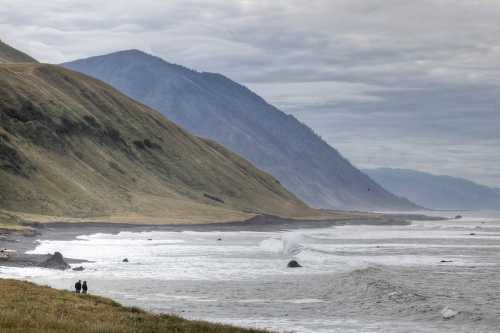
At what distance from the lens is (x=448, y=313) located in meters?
52.2

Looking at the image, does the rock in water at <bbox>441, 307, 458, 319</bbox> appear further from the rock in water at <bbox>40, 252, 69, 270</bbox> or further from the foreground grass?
the rock in water at <bbox>40, 252, 69, 270</bbox>

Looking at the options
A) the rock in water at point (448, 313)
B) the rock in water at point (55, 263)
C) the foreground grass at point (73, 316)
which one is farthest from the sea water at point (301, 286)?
the foreground grass at point (73, 316)

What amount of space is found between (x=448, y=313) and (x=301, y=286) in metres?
19.8

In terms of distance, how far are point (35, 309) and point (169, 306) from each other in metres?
16.9

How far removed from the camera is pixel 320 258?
349 ft

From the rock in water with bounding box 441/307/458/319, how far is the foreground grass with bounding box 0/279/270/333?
57.2 ft

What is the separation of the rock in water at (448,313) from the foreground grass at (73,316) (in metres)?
17.4

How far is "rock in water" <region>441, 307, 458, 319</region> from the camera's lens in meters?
51.8

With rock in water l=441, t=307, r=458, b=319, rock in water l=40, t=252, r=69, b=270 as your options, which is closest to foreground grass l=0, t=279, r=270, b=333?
rock in water l=441, t=307, r=458, b=319

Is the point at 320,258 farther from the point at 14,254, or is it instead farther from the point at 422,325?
the point at 422,325

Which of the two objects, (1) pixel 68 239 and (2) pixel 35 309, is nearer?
(2) pixel 35 309

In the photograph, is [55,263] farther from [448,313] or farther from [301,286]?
[448,313]

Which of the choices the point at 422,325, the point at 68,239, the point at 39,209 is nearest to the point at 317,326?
the point at 422,325

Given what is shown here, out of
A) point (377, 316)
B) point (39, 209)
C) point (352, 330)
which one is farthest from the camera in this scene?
point (39, 209)
